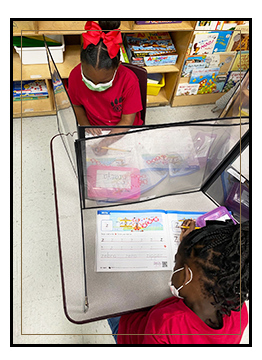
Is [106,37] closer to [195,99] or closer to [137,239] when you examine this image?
[137,239]

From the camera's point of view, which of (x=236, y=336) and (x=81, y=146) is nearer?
(x=236, y=336)

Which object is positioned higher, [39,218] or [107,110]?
[107,110]

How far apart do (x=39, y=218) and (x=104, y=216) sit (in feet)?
2.34

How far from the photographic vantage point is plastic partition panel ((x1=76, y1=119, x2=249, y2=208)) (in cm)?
102

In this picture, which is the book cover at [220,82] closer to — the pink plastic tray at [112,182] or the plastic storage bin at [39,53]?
the plastic storage bin at [39,53]

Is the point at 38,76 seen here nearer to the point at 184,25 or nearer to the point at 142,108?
the point at 142,108

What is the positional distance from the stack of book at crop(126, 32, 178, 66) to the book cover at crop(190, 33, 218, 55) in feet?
0.53

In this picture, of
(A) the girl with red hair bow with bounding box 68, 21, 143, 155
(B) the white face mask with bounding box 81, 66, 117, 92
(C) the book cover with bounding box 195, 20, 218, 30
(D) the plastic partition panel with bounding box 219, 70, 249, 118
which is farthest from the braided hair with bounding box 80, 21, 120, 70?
(C) the book cover with bounding box 195, 20, 218, 30

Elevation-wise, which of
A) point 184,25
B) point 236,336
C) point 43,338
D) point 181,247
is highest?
point 184,25

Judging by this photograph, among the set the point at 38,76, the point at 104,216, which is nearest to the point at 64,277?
the point at 104,216

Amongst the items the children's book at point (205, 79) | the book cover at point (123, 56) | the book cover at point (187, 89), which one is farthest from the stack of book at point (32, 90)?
the children's book at point (205, 79)

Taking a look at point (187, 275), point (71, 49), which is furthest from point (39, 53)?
point (187, 275)

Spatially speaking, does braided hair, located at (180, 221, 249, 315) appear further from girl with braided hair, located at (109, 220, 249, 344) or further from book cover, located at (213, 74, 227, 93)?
book cover, located at (213, 74, 227, 93)

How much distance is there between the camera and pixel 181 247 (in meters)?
0.91
